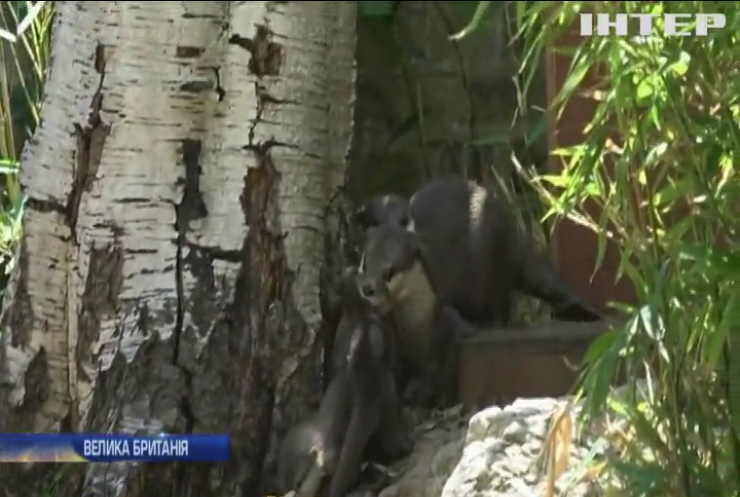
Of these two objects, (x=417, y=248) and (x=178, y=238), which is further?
(x=417, y=248)

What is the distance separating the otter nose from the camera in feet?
6.63

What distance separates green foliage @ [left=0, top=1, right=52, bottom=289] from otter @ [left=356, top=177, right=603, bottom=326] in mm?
679

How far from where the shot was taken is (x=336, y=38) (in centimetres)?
202

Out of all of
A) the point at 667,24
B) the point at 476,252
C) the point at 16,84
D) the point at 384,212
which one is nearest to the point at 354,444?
the point at 384,212

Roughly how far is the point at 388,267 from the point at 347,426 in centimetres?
32

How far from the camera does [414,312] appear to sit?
2.13 meters

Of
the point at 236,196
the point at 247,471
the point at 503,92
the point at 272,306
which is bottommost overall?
the point at 247,471

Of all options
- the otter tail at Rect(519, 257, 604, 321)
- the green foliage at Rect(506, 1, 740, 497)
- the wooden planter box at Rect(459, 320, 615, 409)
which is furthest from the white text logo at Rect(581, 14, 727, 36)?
the otter tail at Rect(519, 257, 604, 321)

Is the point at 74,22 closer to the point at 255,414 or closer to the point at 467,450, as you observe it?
the point at 255,414

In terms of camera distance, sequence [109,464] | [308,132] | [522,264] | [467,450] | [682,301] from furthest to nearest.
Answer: [522,264]
[308,132]
[109,464]
[467,450]
[682,301]

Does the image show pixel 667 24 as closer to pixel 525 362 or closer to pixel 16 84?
pixel 525 362

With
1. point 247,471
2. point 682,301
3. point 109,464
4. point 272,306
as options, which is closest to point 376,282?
point 272,306

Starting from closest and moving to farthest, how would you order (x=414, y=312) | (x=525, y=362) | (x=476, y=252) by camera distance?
(x=525, y=362) < (x=414, y=312) < (x=476, y=252)

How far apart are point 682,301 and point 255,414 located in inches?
30.4
